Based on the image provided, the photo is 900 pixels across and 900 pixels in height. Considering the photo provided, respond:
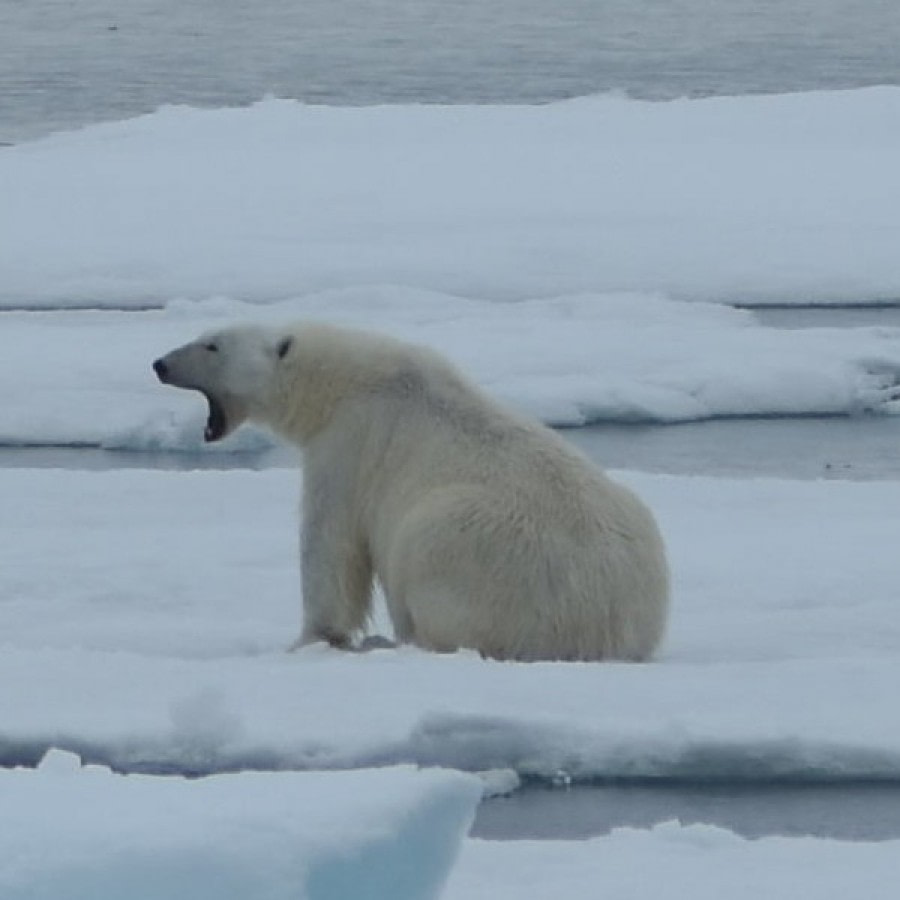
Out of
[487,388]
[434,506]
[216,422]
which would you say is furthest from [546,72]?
[434,506]

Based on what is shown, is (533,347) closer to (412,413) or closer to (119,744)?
(412,413)

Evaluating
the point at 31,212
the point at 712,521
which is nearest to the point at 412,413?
the point at 712,521

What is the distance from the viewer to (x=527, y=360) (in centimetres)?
849

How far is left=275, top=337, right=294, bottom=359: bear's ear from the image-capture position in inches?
215

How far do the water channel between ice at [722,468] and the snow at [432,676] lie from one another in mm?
83

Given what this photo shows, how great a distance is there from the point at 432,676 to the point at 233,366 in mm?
1152

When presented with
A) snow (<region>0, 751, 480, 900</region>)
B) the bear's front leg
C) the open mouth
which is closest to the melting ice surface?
snow (<region>0, 751, 480, 900</region>)

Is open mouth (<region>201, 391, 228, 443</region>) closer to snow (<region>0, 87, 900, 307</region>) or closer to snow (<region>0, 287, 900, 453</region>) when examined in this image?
snow (<region>0, 287, 900, 453</region>)

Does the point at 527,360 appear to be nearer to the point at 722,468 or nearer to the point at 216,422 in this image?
the point at 722,468

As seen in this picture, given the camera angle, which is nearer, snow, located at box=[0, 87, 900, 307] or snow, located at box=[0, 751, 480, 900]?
snow, located at box=[0, 751, 480, 900]

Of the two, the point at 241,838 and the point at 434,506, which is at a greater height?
the point at 241,838

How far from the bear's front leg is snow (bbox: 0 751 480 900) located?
85.4 inches

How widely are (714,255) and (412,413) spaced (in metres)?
5.75

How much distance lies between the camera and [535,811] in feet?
13.7
